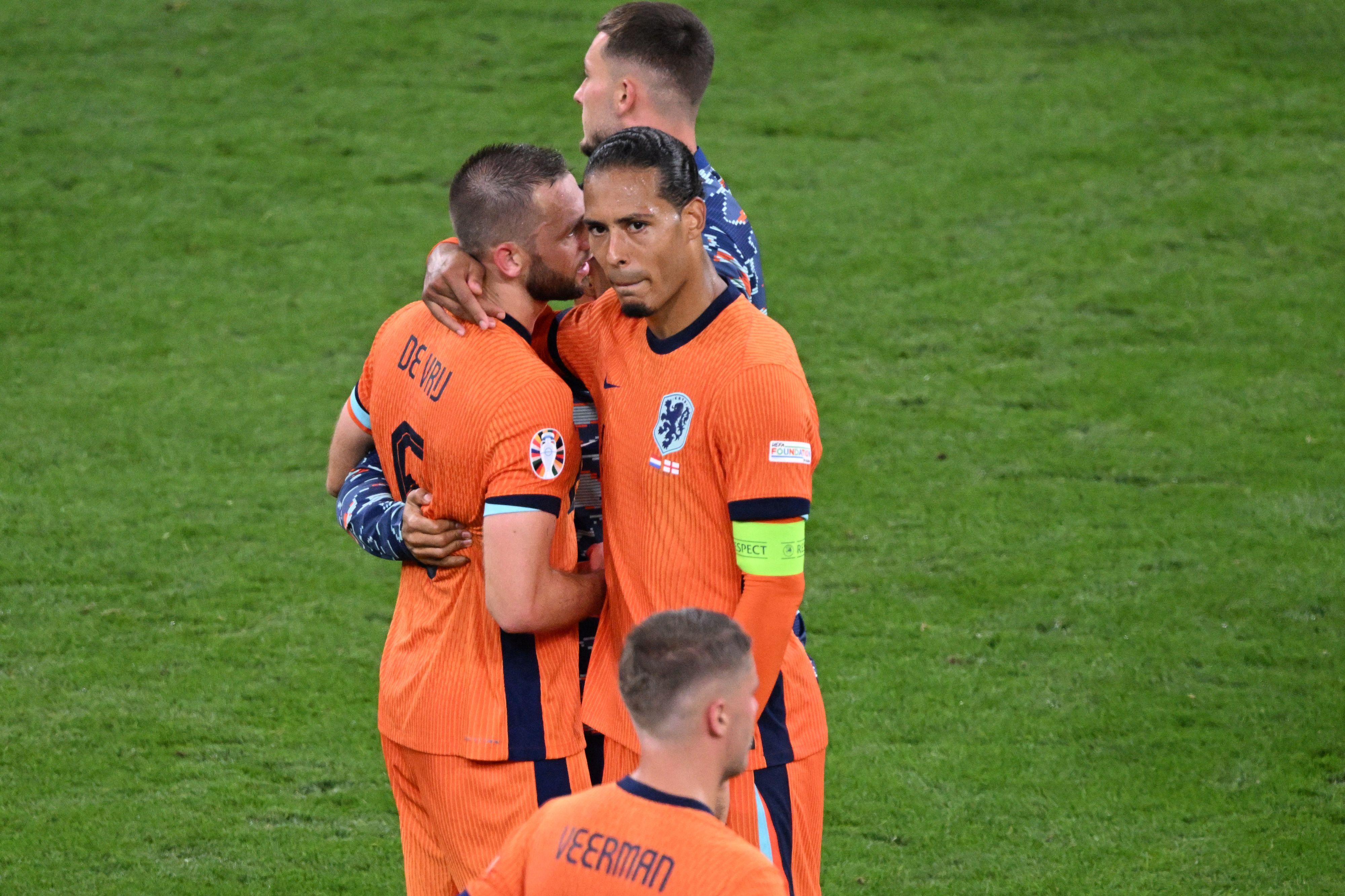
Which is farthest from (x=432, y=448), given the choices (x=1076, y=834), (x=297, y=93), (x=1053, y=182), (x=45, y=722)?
(x=297, y=93)

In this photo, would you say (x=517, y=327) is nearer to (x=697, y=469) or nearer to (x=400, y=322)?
(x=400, y=322)

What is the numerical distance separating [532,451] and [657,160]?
2.07 feet

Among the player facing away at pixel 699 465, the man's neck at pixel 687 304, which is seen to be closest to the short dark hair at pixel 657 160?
the player facing away at pixel 699 465

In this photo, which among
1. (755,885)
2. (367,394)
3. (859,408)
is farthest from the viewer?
(859,408)

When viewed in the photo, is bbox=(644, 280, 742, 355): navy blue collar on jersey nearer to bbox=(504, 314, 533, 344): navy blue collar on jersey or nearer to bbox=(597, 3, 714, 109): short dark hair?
bbox=(504, 314, 533, 344): navy blue collar on jersey

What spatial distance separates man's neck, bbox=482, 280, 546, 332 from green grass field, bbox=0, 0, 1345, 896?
99.2 inches

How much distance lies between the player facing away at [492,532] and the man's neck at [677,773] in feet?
2.04

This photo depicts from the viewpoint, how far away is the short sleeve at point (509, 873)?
7.92 ft

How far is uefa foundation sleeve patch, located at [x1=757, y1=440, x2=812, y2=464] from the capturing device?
2852 millimetres

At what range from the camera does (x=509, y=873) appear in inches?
95.3

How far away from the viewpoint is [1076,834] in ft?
17.1

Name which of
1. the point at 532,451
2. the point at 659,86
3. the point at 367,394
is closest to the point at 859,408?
the point at 659,86

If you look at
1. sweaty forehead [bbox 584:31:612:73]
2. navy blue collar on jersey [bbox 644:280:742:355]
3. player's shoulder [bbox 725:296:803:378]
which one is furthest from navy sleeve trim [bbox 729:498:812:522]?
sweaty forehead [bbox 584:31:612:73]

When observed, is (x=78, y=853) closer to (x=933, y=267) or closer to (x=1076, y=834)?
(x=1076, y=834)
